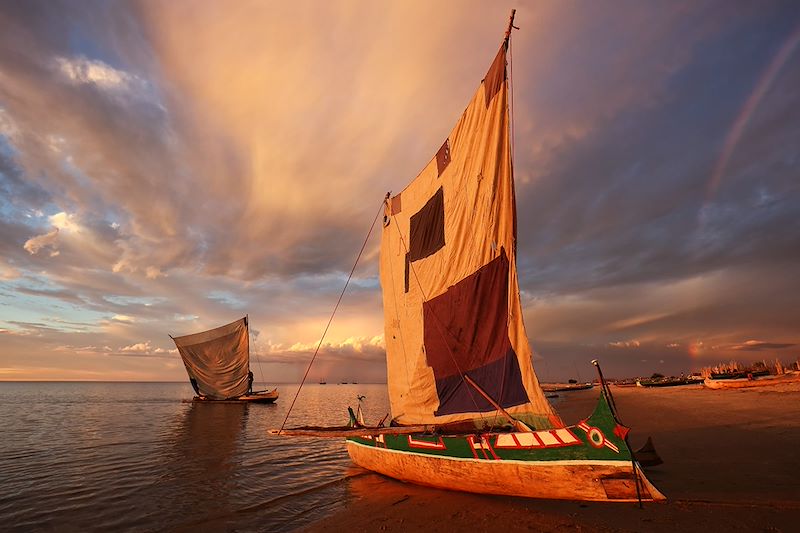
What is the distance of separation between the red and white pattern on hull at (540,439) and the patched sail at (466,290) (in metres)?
1.07

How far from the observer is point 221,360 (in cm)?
5288

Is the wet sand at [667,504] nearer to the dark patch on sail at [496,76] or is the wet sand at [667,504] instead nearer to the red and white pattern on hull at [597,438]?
the red and white pattern on hull at [597,438]

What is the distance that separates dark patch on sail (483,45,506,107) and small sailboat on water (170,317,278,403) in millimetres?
50230

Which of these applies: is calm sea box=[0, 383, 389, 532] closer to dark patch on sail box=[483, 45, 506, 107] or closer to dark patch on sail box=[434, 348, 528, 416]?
dark patch on sail box=[434, 348, 528, 416]

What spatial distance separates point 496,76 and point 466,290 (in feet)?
20.8

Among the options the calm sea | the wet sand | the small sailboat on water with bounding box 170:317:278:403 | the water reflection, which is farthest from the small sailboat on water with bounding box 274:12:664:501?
the small sailboat on water with bounding box 170:317:278:403

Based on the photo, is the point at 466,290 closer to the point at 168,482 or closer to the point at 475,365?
the point at 475,365

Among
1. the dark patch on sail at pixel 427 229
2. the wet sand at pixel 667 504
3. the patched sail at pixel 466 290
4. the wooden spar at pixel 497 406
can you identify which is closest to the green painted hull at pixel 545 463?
the wet sand at pixel 667 504

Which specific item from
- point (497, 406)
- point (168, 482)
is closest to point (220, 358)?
point (168, 482)

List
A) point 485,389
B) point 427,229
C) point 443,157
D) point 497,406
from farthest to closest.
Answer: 1. point 427,229
2. point 443,157
3. point 485,389
4. point 497,406

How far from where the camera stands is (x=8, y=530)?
31.3 feet

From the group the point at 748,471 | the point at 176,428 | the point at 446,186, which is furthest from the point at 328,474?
the point at 176,428

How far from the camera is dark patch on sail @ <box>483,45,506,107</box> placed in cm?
1038

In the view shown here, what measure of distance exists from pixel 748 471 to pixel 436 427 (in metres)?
8.50
